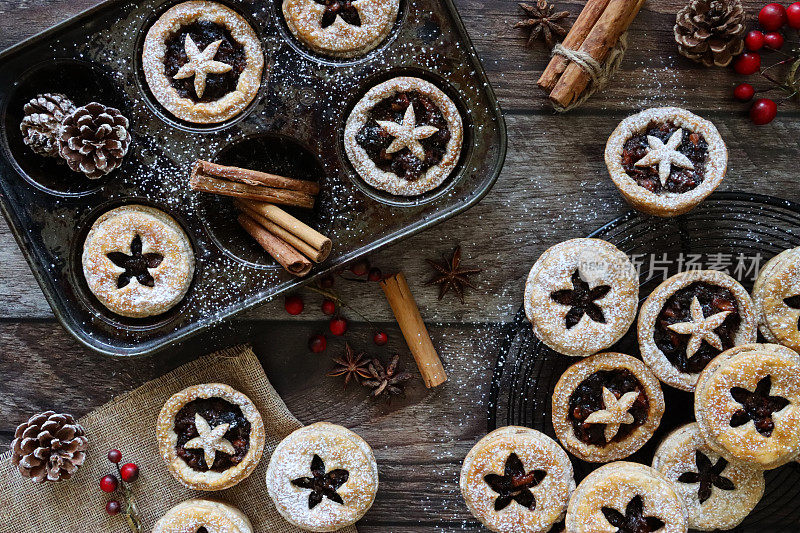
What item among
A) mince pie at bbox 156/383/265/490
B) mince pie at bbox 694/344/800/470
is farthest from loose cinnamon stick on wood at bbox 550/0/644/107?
mince pie at bbox 156/383/265/490

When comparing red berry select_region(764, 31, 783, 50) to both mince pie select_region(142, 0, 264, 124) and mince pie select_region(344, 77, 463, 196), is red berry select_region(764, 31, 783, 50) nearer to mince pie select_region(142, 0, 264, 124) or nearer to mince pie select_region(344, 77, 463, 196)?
mince pie select_region(344, 77, 463, 196)

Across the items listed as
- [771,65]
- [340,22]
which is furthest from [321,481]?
[771,65]

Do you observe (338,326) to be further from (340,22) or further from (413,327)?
(340,22)

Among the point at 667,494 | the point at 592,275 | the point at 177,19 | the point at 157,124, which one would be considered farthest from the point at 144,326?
the point at 667,494

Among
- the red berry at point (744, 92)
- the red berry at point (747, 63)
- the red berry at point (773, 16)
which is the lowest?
the red berry at point (744, 92)

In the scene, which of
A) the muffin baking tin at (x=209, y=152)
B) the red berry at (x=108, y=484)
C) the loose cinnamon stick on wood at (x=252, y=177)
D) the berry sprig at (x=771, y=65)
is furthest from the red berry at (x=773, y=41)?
the red berry at (x=108, y=484)

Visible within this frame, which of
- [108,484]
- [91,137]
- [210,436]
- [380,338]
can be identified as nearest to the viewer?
[91,137]

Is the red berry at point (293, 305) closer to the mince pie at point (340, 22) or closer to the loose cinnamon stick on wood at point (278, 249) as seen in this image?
the loose cinnamon stick on wood at point (278, 249)
